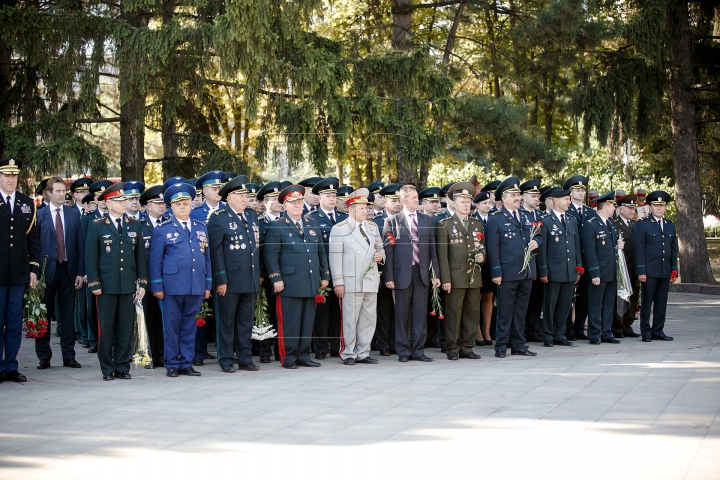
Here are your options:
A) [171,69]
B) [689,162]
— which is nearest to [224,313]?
[171,69]

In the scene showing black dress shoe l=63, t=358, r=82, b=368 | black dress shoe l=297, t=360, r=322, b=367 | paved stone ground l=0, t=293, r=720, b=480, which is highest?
black dress shoe l=63, t=358, r=82, b=368

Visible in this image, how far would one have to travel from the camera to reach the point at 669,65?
20062 millimetres

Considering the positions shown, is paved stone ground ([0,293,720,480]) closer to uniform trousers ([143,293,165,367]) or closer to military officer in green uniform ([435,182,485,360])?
military officer in green uniform ([435,182,485,360])

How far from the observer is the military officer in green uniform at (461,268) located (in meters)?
10.4

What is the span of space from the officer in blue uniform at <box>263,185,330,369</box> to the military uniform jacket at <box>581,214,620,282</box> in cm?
388

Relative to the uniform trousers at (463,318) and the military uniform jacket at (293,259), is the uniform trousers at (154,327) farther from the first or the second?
the uniform trousers at (463,318)

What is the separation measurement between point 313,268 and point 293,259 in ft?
0.86

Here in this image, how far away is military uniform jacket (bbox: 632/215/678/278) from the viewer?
11.9 metres

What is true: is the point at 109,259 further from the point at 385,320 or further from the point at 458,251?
the point at 458,251

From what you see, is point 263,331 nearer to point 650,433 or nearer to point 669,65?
point 650,433

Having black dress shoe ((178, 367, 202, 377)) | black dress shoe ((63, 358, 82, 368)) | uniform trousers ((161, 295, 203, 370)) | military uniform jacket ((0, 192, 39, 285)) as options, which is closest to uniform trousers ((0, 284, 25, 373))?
military uniform jacket ((0, 192, 39, 285))

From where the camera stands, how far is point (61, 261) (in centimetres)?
977

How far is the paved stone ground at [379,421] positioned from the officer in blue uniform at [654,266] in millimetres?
2047

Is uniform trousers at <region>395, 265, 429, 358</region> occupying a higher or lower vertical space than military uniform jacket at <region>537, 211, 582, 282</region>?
lower
